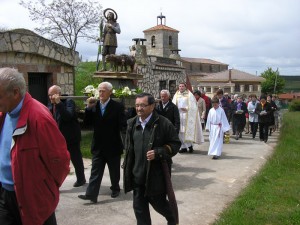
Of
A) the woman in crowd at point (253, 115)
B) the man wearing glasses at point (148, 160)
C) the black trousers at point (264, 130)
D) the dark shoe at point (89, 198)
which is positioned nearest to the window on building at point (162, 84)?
the woman in crowd at point (253, 115)

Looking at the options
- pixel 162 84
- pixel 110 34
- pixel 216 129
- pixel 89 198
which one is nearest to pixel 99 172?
pixel 89 198

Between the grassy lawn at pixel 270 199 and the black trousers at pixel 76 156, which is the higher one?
the black trousers at pixel 76 156

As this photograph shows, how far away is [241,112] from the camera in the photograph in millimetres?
14953

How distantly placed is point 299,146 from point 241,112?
3.37 m

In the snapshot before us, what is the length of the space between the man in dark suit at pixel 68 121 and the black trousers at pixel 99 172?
780 millimetres

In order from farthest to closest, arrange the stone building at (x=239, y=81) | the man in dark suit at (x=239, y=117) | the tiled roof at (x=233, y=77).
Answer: the tiled roof at (x=233, y=77), the stone building at (x=239, y=81), the man in dark suit at (x=239, y=117)

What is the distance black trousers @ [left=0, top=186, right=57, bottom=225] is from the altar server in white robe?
7.38 metres

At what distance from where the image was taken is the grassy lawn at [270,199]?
17.4 ft

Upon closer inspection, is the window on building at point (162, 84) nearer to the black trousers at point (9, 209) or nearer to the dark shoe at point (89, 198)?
the dark shoe at point (89, 198)

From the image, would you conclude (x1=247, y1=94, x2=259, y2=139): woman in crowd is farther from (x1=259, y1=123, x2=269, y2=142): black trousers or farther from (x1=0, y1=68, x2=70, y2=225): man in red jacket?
(x1=0, y1=68, x2=70, y2=225): man in red jacket

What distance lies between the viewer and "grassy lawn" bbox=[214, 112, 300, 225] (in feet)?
17.4

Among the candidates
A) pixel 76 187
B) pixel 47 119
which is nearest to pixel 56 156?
pixel 47 119

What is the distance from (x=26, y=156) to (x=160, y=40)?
Answer: 7419 centimetres

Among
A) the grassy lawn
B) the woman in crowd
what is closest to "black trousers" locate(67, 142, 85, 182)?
the grassy lawn
